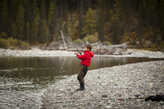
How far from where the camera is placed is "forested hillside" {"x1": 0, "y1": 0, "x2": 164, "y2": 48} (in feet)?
214

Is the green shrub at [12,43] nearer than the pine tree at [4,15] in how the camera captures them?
Yes

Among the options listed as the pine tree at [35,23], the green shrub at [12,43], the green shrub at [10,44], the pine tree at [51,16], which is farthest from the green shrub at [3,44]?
the pine tree at [51,16]

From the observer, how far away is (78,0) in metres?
94.3

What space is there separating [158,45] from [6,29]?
63.2 m

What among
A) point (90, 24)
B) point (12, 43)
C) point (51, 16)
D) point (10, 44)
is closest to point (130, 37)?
point (90, 24)

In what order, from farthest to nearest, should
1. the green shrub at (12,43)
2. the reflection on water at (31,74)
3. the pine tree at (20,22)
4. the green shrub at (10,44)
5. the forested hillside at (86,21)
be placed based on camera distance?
the pine tree at (20,22), the forested hillside at (86,21), the green shrub at (12,43), the green shrub at (10,44), the reflection on water at (31,74)

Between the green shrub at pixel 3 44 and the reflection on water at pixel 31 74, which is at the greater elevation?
the reflection on water at pixel 31 74

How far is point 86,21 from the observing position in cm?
7838

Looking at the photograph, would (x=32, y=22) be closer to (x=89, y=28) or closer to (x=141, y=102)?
(x=89, y=28)

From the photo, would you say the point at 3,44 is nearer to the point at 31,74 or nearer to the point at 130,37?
the point at 31,74

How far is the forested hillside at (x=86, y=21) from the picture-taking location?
6536cm

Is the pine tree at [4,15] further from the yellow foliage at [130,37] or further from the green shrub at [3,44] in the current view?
the yellow foliage at [130,37]

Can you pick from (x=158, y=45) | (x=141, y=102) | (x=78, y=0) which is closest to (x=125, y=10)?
(x=158, y=45)

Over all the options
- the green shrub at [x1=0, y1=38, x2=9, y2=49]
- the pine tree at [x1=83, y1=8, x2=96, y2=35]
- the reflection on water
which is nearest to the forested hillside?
the pine tree at [x1=83, y1=8, x2=96, y2=35]
